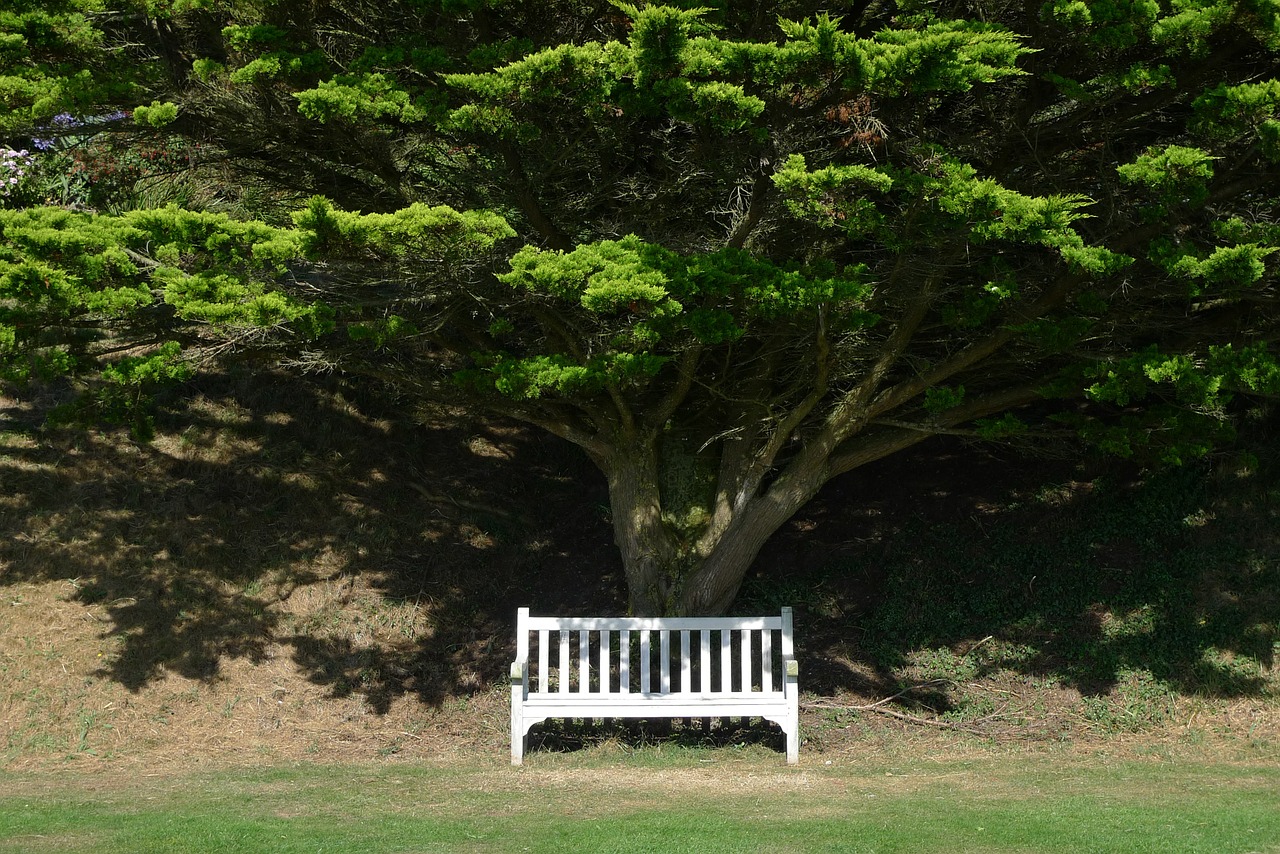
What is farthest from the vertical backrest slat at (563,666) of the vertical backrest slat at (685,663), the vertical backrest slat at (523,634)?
the vertical backrest slat at (685,663)

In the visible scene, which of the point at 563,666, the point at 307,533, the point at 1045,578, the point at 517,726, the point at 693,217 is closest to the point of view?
the point at 517,726

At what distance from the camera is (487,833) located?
19.2 ft

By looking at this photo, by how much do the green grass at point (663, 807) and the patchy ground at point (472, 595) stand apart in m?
0.65

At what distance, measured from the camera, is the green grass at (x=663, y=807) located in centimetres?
561

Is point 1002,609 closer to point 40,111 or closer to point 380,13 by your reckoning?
point 380,13

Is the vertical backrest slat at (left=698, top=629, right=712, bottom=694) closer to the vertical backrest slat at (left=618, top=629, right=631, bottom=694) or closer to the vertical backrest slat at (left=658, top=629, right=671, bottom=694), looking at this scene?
the vertical backrest slat at (left=658, top=629, right=671, bottom=694)

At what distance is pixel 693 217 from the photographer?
9125 mm

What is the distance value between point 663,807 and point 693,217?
15.4 feet

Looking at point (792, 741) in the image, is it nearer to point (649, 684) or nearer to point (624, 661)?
point (649, 684)

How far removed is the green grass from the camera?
221 inches

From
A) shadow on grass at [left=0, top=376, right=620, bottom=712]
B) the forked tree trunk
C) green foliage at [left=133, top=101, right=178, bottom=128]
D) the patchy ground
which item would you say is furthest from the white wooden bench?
green foliage at [left=133, top=101, right=178, bottom=128]

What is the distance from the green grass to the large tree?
223 cm

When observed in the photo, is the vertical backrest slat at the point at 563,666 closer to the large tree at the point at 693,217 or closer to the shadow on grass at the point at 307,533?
the large tree at the point at 693,217

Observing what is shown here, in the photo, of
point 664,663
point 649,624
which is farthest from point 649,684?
point 649,624
